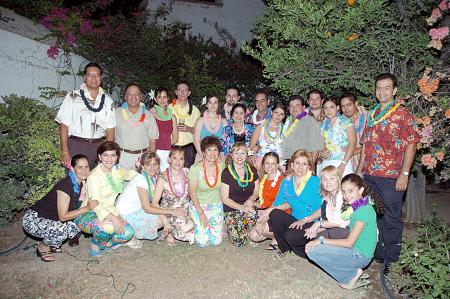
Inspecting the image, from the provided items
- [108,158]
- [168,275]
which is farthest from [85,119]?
[168,275]

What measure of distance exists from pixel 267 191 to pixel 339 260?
142cm

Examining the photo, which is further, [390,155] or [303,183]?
[303,183]

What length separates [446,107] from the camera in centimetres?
367

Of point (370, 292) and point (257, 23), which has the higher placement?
point (257, 23)

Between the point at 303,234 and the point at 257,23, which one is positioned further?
the point at 257,23

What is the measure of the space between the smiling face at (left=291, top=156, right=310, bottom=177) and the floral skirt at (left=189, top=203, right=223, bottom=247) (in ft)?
3.99

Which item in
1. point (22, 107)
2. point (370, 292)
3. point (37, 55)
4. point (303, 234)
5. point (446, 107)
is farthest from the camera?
point (37, 55)

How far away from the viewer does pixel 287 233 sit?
4.39 metres

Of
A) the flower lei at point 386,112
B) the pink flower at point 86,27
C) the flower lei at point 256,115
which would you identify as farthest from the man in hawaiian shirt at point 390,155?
the pink flower at point 86,27

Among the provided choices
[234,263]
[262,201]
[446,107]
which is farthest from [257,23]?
[234,263]

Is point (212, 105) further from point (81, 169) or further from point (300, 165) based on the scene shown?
point (81, 169)

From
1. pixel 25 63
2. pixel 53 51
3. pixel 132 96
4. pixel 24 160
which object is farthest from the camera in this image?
pixel 53 51

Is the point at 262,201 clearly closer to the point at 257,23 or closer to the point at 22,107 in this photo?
the point at 257,23

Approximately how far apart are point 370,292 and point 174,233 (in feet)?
7.96
